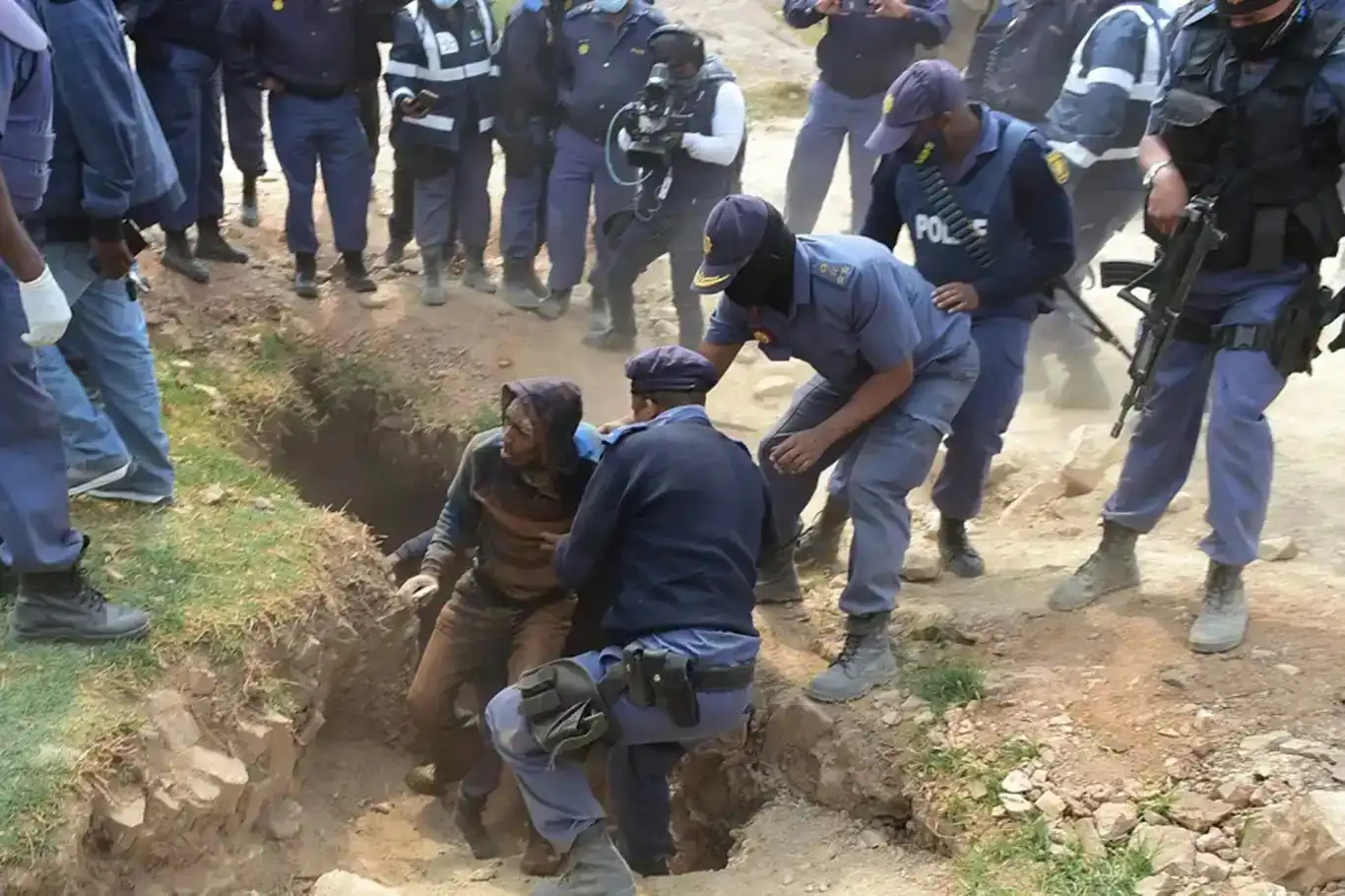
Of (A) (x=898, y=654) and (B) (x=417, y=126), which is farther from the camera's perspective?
(B) (x=417, y=126)

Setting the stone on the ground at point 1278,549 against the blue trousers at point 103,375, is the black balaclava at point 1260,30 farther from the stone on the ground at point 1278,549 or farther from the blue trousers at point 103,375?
the blue trousers at point 103,375

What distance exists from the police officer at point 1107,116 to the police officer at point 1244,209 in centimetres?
173

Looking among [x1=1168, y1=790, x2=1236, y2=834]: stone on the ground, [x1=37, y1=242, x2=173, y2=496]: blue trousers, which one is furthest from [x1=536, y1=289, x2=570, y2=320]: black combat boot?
[x1=1168, y1=790, x2=1236, y2=834]: stone on the ground

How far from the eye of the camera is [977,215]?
454cm

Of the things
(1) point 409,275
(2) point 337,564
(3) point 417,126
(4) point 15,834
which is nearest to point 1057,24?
(3) point 417,126

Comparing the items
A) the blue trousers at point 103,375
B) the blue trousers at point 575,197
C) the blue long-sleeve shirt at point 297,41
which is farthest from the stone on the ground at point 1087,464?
the blue long-sleeve shirt at point 297,41

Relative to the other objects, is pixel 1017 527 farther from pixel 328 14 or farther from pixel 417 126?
pixel 328 14

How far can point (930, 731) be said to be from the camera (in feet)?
13.8

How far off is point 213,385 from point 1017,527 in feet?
13.1

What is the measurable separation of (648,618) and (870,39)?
15.3 ft

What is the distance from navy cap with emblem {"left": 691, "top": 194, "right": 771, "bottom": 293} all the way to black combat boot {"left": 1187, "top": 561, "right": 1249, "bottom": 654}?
1.96 meters

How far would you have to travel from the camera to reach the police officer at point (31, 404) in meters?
3.37

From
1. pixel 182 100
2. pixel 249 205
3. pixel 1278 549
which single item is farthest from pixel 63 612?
pixel 1278 549

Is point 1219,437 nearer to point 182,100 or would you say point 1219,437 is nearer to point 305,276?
point 305,276
